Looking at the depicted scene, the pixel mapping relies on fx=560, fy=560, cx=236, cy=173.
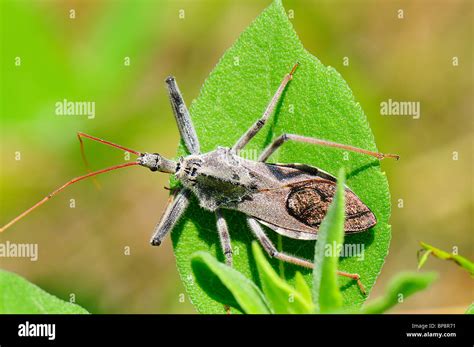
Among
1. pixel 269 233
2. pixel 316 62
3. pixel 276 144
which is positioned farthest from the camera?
pixel 269 233

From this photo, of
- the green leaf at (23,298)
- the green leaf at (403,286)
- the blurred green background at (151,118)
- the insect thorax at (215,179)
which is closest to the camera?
the green leaf at (403,286)

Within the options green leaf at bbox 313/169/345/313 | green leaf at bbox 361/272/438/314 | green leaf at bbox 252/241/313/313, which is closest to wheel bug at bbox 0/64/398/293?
green leaf at bbox 252/241/313/313

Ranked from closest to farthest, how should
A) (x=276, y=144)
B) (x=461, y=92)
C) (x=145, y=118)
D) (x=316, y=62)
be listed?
(x=316, y=62) < (x=276, y=144) < (x=145, y=118) < (x=461, y=92)

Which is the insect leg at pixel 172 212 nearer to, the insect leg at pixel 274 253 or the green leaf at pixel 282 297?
the insect leg at pixel 274 253

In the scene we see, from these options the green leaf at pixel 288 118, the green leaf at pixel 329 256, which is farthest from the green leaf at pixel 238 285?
the green leaf at pixel 288 118

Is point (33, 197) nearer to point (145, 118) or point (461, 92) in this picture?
point (145, 118)
